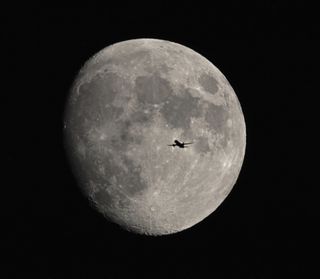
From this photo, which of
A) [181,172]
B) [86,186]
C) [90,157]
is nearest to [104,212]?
[86,186]

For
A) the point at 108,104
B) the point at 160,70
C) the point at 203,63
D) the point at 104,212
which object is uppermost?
the point at 203,63

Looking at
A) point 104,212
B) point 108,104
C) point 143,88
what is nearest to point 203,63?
point 143,88

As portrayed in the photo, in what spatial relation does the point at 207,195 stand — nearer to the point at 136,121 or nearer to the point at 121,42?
the point at 136,121

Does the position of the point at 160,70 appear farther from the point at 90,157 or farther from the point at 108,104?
the point at 90,157

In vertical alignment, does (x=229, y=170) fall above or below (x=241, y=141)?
below

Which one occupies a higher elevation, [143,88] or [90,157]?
[143,88]

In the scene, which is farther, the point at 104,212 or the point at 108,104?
the point at 104,212
